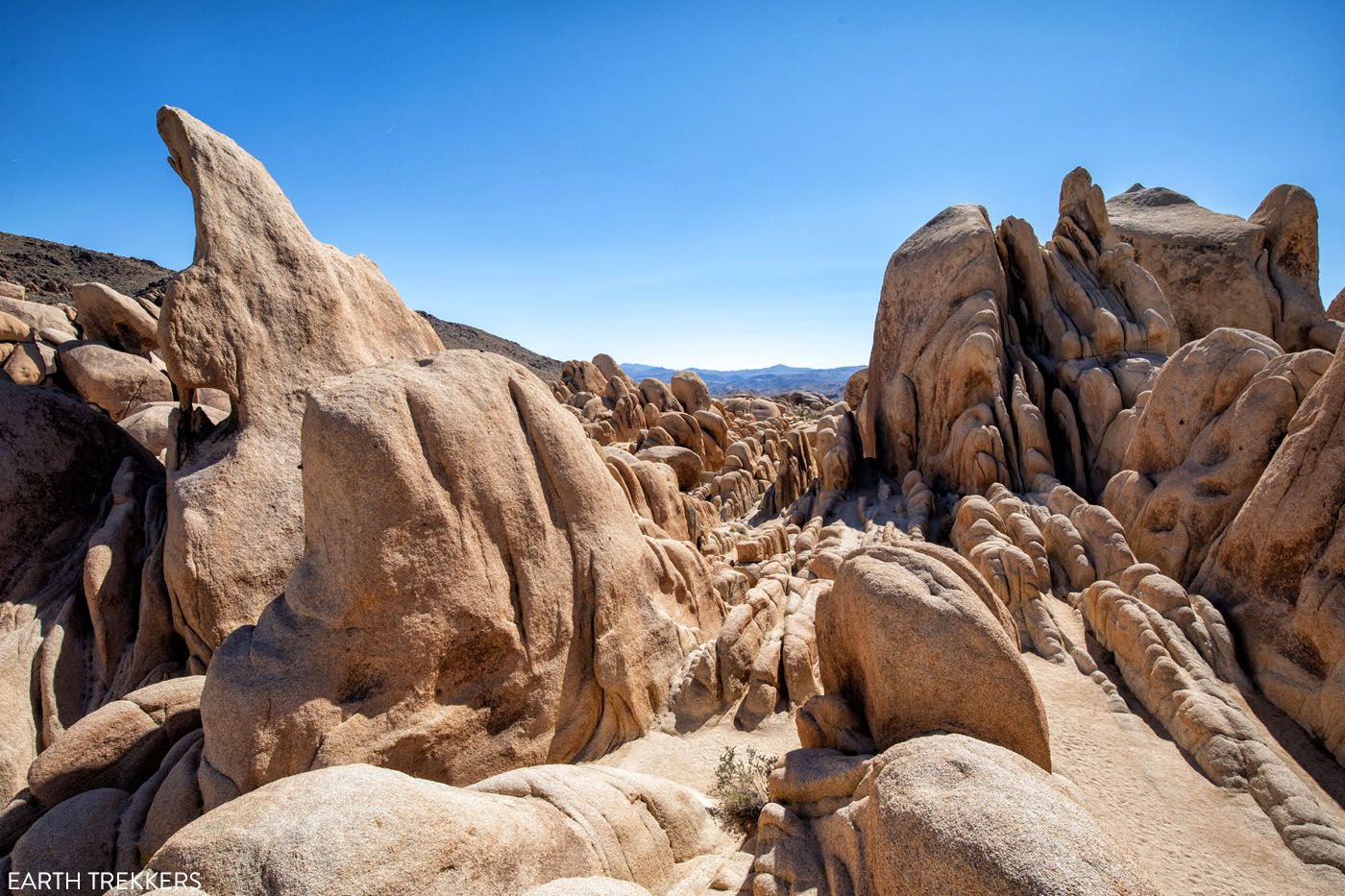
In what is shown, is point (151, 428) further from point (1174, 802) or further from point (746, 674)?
point (1174, 802)

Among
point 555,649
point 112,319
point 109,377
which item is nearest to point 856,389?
point 555,649

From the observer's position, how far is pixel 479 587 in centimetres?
626

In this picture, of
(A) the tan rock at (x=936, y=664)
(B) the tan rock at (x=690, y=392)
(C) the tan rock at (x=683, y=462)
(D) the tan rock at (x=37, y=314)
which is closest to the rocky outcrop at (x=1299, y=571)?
(A) the tan rock at (x=936, y=664)

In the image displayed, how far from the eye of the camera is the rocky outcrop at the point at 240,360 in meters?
7.46

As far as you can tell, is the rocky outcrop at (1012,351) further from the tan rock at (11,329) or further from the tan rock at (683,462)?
the tan rock at (11,329)

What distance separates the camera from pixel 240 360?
840 centimetres

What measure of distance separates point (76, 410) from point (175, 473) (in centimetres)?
265

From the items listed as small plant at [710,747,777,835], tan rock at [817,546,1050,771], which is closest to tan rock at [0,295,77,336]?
small plant at [710,747,777,835]

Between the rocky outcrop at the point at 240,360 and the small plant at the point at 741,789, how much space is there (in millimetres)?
5772

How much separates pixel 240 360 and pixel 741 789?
8152 mm

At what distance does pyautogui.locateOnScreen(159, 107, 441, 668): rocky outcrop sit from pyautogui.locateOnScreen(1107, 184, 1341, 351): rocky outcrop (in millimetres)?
29786

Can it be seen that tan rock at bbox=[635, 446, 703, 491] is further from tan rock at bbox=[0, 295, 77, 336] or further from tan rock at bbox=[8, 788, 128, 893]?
tan rock at bbox=[8, 788, 128, 893]

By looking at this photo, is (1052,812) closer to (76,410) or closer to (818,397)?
(76,410)

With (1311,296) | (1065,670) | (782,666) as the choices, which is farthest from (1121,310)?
(782,666)
